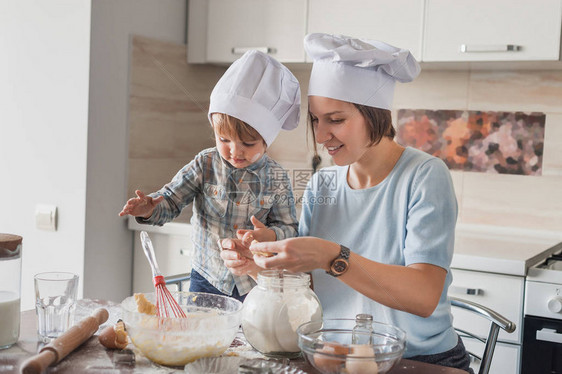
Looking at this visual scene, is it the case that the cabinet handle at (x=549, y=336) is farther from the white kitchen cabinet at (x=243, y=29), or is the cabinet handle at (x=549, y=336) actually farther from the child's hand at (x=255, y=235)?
the white kitchen cabinet at (x=243, y=29)

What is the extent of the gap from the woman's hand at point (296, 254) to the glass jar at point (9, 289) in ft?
1.39

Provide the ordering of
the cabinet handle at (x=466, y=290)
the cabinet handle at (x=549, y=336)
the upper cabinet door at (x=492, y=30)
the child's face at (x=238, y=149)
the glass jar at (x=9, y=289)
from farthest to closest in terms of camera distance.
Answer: the upper cabinet door at (x=492, y=30), the cabinet handle at (x=466, y=290), the cabinet handle at (x=549, y=336), the child's face at (x=238, y=149), the glass jar at (x=9, y=289)

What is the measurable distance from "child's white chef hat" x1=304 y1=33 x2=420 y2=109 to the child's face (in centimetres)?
18

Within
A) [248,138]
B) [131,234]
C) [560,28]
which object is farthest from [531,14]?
[131,234]

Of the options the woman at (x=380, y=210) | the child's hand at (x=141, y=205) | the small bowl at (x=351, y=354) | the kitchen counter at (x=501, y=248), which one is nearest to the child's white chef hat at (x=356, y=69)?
the woman at (x=380, y=210)

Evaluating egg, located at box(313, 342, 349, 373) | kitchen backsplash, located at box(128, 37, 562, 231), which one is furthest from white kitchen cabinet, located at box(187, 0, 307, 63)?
egg, located at box(313, 342, 349, 373)

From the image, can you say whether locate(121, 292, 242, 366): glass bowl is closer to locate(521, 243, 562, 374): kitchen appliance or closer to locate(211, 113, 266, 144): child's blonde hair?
locate(211, 113, 266, 144): child's blonde hair

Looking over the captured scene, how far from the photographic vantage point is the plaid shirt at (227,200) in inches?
66.6

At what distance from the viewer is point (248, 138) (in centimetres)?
148

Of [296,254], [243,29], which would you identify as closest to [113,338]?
[296,254]

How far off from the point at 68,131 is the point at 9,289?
1.37m

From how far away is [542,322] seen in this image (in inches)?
76.9

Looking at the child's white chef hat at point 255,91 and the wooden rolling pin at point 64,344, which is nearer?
the wooden rolling pin at point 64,344

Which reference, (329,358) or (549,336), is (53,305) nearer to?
(329,358)
